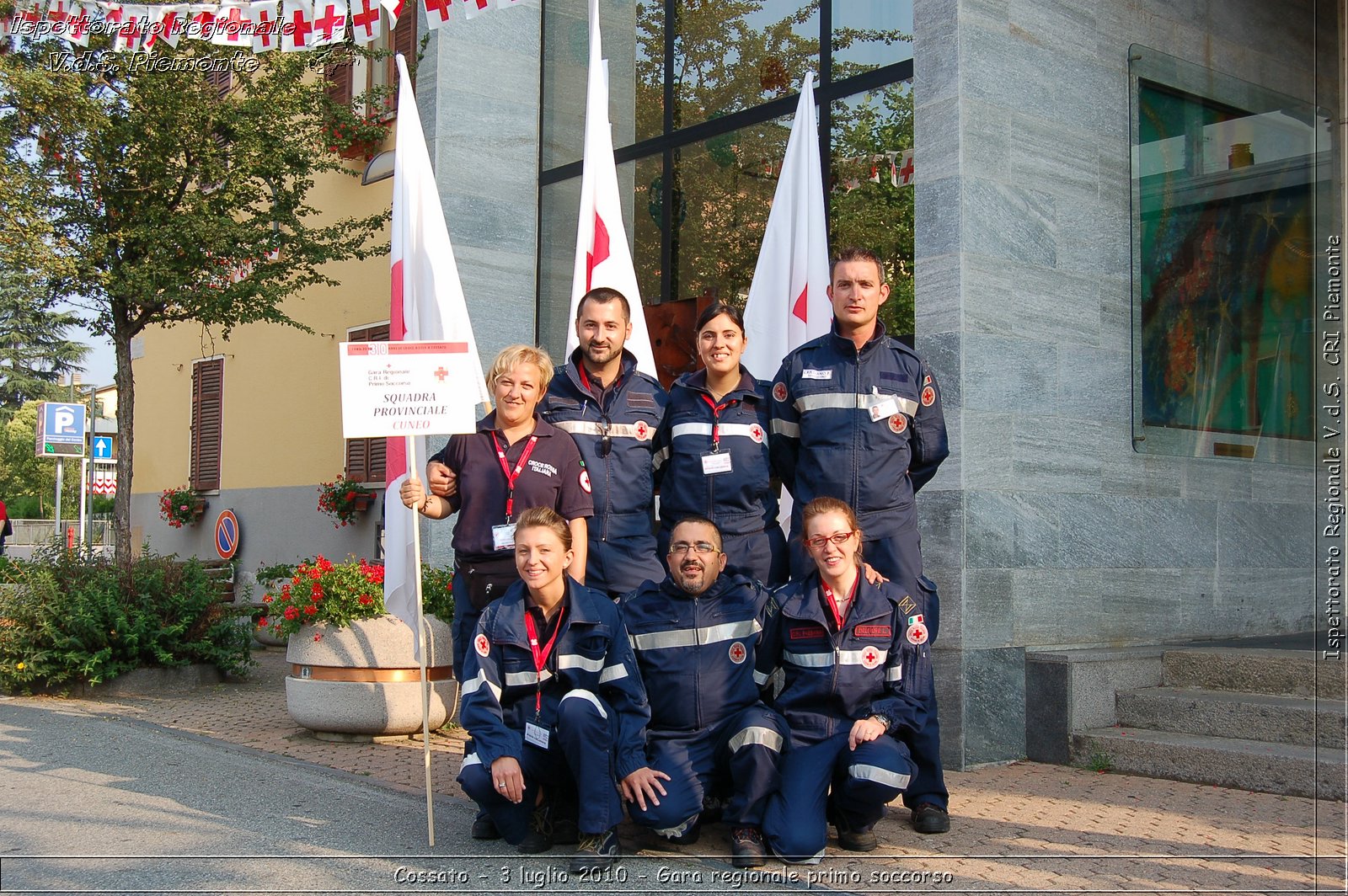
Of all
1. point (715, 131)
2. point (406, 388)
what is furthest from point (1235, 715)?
point (715, 131)

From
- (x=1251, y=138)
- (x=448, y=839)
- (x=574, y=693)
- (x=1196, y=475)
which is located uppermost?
(x=1251, y=138)

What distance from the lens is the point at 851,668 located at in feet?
16.3

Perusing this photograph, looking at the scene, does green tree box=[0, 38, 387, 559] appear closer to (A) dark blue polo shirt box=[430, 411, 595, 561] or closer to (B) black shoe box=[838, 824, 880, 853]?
(A) dark blue polo shirt box=[430, 411, 595, 561]

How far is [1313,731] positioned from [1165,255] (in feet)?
10.9

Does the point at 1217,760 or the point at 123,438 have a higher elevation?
the point at 123,438

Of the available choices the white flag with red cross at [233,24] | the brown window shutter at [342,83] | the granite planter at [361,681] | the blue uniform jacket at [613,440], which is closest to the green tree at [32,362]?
the brown window shutter at [342,83]

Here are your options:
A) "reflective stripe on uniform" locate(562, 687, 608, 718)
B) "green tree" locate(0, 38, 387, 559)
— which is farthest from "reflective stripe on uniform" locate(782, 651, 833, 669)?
"green tree" locate(0, 38, 387, 559)

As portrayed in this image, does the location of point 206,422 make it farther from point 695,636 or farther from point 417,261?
point 695,636

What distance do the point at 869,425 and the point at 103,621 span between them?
6.50 meters

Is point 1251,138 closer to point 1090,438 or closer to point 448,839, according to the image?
point 1090,438

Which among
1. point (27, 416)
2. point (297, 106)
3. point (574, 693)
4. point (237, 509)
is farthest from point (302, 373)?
point (27, 416)

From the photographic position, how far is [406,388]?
222 inches

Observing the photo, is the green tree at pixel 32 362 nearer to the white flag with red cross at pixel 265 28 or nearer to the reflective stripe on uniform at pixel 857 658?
the white flag with red cross at pixel 265 28

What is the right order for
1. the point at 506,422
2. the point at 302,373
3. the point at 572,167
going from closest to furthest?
the point at 506,422, the point at 572,167, the point at 302,373
